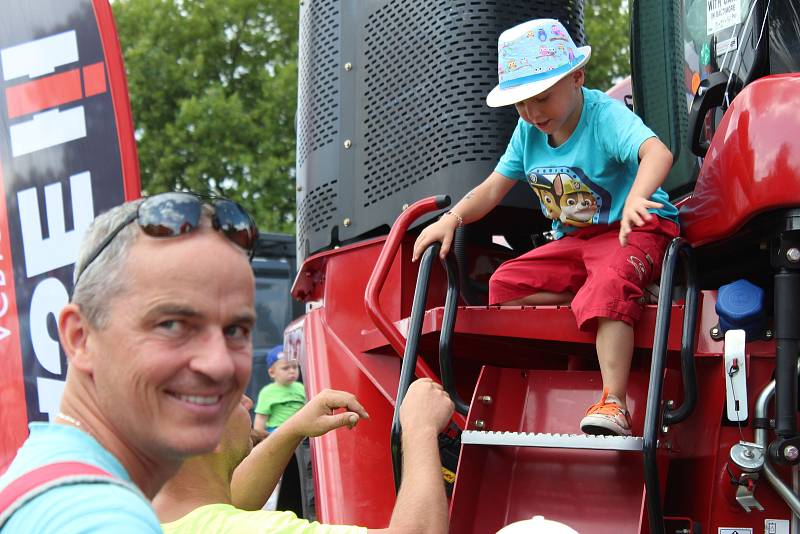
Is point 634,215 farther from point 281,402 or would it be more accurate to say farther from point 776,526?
point 281,402

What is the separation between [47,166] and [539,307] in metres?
2.36

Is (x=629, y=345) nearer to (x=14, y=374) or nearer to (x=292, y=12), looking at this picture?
(x=14, y=374)

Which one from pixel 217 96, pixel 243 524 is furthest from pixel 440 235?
pixel 217 96

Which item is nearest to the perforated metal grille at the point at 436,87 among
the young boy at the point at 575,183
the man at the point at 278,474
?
the young boy at the point at 575,183

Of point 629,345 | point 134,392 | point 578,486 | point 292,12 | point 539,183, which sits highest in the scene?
point 134,392

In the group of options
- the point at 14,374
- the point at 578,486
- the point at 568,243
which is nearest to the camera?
the point at 578,486

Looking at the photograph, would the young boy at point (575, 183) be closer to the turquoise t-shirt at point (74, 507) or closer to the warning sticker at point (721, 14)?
the warning sticker at point (721, 14)

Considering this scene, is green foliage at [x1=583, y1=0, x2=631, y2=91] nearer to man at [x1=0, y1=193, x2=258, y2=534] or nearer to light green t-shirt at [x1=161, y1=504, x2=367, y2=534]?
light green t-shirt at [x1=161, y1=504, x2=367, y2=534]

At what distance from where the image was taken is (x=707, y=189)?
3.39 meters

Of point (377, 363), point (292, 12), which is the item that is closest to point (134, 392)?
point (377, 363)

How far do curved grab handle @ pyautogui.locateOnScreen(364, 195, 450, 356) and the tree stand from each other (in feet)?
47.3

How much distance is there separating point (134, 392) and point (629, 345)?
2108 mm

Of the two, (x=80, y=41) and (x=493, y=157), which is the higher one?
(x=80, y=41)

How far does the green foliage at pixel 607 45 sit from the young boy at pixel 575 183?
15446 mm
